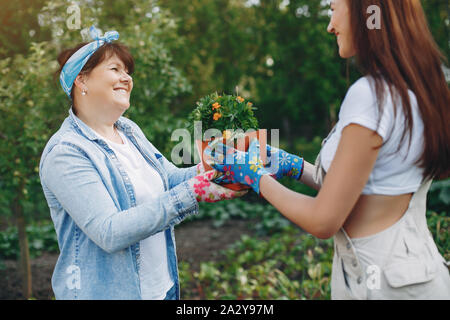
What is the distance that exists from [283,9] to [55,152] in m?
7.11

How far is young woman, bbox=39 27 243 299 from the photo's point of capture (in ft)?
6.09

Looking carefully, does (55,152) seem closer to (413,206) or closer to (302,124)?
(413,206)

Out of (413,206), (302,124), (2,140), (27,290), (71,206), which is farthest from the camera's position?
(302,124)

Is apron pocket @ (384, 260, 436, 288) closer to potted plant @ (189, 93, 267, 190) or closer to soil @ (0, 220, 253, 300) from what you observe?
potted plant @ (189, 93, 267, 190)

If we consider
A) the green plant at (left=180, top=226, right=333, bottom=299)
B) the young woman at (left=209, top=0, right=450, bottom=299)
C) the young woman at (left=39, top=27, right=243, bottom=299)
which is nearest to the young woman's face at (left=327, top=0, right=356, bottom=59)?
the young woman at (left=209, top=0, right=450, bottom=299)

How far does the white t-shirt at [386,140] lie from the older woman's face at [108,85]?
1132mm

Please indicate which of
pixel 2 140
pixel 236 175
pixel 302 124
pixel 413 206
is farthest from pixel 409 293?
pixel 302 124

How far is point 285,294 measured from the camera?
410 cm

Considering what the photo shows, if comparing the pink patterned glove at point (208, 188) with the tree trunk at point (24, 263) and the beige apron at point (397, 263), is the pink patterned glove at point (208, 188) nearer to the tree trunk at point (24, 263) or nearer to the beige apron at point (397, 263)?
the beige apron at point (397, 263)

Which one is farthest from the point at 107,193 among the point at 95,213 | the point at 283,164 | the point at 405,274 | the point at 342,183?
the point at 405,274

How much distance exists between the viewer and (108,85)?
2229 mm

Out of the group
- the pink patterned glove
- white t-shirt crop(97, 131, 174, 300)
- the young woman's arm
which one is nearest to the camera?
the young woman's arm

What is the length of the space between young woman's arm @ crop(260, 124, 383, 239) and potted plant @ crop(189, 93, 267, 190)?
532 millimetres

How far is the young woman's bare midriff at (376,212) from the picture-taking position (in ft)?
5.31
